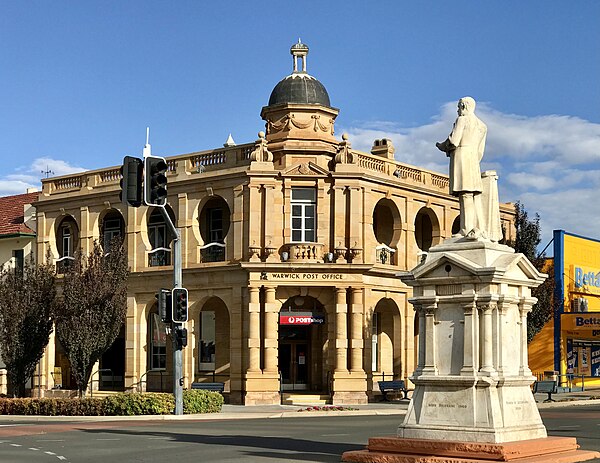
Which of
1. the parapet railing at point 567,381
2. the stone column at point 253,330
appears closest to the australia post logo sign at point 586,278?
the parapet railing at point 567,381

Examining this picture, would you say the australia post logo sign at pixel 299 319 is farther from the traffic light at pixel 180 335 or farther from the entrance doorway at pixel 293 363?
the traffic light at pixel 180 335

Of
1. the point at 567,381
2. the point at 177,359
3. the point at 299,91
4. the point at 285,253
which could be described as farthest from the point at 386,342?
the point at 177,359

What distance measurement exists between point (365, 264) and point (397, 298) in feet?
11.3

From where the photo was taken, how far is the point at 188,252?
45.6 metres

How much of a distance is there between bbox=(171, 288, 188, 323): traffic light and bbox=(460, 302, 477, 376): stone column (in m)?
14.4

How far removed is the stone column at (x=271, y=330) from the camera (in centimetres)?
4219

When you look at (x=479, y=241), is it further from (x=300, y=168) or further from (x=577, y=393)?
(x=577, y=393)

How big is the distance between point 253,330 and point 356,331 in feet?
13.3

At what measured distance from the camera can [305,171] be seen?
4291cm

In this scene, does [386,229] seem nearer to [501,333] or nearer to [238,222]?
[238,222]

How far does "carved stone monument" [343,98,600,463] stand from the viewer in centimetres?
1672

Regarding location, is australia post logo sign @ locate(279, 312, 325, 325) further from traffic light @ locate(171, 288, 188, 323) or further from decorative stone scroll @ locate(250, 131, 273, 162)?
traffic light @ locate(171, 288, 188, 323)

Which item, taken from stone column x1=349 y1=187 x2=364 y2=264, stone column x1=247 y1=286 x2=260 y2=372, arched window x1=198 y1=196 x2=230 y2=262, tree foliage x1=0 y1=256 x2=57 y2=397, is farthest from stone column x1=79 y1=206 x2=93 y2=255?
stone column x1=349 y1=187 x2=364 y2=264

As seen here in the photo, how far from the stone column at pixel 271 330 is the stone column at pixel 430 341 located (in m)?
24.9
